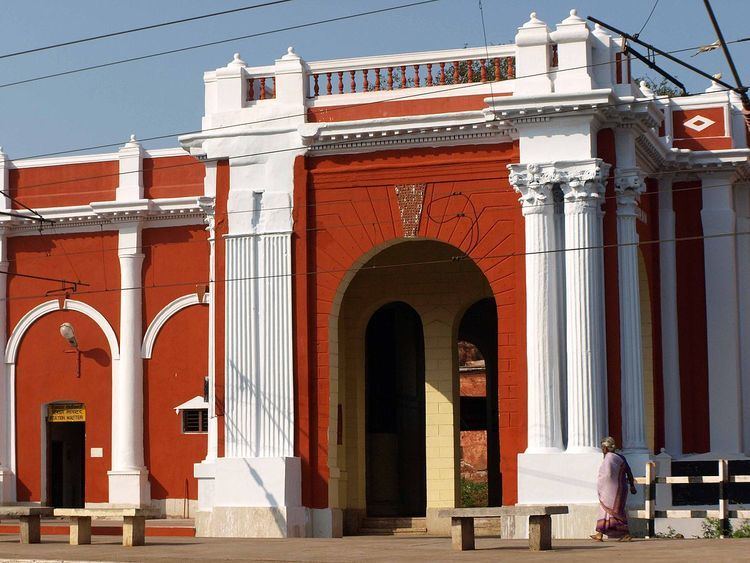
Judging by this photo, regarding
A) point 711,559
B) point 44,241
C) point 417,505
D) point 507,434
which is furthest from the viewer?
point 44,241

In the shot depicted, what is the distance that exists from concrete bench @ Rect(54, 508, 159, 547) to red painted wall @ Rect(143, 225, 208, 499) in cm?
886

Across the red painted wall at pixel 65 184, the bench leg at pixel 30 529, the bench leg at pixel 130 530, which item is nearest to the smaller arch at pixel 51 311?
the red painted wall at pixel 65 184

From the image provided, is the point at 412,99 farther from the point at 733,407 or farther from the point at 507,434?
the point at 733,407

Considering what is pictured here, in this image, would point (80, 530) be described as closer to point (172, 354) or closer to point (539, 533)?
point (539, 533)

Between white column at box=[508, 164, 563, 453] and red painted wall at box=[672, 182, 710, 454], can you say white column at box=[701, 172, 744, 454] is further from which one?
white column at box=[508, 164, 563, 453]

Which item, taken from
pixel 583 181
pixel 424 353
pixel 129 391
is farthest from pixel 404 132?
pixel 129 391

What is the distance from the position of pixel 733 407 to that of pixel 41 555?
1344 cm

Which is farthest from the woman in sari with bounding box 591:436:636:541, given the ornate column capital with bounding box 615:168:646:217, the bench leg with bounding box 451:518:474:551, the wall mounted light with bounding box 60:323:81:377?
the wall mounted light with bounding box 60:323:81:377

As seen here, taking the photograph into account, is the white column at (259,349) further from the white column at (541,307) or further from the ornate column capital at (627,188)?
the ornate column capital at (627,188)

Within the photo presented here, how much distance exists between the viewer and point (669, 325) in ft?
88.7

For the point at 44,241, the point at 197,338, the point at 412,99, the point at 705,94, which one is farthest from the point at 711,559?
the point at 44,241

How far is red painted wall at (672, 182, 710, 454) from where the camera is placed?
27.0 m

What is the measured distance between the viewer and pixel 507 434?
23359mm

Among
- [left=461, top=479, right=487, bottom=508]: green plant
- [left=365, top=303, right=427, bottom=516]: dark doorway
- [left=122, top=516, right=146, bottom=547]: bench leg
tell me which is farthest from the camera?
[left=461, top=479, right=487, bottom=508]: green plant
